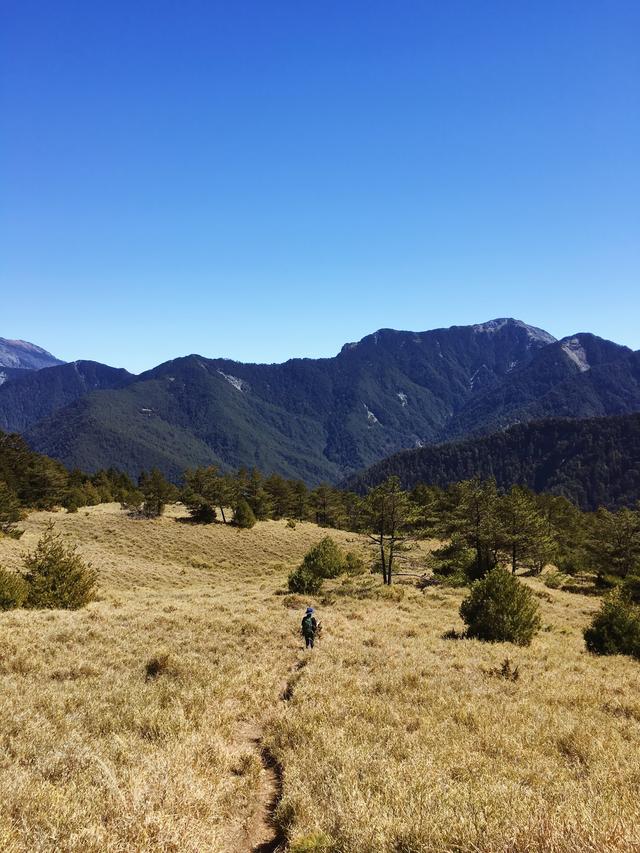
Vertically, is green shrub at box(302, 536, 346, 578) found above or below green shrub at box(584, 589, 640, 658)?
below

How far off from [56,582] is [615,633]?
983 inches

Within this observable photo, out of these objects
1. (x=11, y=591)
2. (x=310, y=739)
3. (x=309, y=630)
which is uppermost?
(x=310, y=739)

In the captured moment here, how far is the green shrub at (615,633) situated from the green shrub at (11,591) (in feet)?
79.4

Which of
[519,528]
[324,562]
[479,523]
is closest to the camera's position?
[324,562]

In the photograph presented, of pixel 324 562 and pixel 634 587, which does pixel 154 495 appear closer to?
pixel 324 562

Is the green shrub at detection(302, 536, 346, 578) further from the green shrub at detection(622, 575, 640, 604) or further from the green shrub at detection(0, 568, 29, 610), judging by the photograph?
the green shrub at detection(622, 575, 640, 604)

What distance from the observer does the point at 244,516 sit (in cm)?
6625

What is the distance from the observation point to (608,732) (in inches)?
339

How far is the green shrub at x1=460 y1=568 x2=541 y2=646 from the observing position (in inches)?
691

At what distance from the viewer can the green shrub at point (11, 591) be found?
1970 cm

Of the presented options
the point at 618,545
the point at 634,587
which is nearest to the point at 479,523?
the point at 634,587

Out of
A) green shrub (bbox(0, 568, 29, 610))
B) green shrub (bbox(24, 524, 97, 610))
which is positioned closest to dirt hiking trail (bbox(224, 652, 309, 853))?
green shrub (bbox(0, 568, 29, 610))

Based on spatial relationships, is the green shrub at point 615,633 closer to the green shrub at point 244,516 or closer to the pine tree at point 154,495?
the green shrub at point 244,516

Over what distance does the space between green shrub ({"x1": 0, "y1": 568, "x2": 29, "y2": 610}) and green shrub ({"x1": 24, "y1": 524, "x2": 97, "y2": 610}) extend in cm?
85
